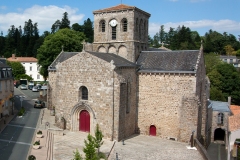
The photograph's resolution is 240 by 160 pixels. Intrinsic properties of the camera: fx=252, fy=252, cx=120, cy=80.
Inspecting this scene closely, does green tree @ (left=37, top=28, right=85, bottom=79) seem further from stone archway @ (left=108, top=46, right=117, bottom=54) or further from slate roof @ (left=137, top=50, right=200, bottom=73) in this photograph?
slate roof @ (left=137, top=50, right=200, bottom=73)

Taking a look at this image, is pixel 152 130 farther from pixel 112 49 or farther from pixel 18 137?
pixel 18 137

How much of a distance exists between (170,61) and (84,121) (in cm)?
1151

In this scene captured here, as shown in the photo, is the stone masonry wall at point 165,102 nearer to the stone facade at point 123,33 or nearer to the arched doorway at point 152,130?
the arched doorway at point 152,130

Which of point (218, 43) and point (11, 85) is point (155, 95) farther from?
point (218, 43)

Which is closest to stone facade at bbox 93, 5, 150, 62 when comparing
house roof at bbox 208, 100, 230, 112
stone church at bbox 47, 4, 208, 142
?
stone church at bbox 47, 4, 208, 142

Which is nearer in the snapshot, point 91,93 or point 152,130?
point 91,93

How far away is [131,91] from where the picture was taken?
2770 centimetres

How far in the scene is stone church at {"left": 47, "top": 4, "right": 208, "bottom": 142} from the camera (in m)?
25.4

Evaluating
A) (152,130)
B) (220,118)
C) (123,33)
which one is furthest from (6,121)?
(220,118)

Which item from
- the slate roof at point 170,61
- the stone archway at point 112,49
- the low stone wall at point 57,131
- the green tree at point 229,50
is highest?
the green tree at point 229,50

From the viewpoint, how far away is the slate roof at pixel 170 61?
26.7 m

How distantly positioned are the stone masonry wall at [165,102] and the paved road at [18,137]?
1224 cm

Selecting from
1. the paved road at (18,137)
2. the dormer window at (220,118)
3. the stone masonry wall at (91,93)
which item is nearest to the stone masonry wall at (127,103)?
the stone masonry wall at (91,93)

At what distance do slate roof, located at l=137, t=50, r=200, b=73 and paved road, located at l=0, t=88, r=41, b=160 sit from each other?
552 inches
